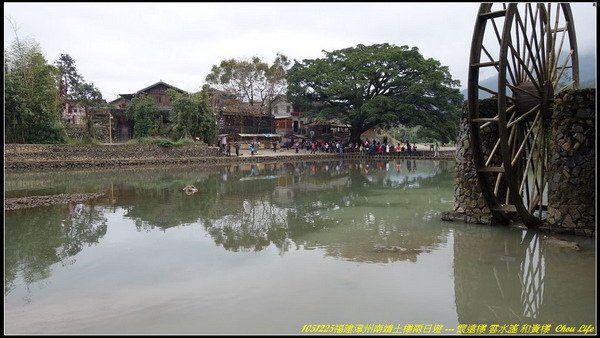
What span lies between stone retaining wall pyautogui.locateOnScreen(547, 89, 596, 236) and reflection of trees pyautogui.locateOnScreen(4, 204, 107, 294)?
30.3ft

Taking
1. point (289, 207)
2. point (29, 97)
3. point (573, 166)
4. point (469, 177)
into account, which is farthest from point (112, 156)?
point (573, 166)

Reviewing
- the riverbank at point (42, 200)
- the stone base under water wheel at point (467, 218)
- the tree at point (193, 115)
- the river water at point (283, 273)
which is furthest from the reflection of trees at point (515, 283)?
the tree at point (193, 115)

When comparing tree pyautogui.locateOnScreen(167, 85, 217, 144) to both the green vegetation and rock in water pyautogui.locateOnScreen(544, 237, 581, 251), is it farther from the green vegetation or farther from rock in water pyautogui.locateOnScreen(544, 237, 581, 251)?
rock in water pyautogui.locateOnScreen(544, 237, 581, 251)

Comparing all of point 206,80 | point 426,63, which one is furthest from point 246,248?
point 206,80

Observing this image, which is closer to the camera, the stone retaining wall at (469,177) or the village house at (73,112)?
the stone retaining wall at (469,177)

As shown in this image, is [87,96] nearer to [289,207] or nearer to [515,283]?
[289,207]

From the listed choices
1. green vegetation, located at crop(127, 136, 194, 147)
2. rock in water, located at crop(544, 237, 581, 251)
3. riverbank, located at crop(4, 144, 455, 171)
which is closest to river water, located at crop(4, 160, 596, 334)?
rock in water, located at crop(544, 237, 581, 251)

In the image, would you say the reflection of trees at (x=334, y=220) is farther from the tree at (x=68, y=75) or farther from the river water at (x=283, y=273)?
the tree at (x=68, y=75)

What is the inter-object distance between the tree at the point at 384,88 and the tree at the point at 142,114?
1209 centimetres

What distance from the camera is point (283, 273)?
711 cm

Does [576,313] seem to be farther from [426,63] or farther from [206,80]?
[206,80]

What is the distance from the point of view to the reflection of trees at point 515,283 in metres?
5.48

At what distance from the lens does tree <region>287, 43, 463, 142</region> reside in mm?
36406

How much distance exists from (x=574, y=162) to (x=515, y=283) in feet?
11.7
